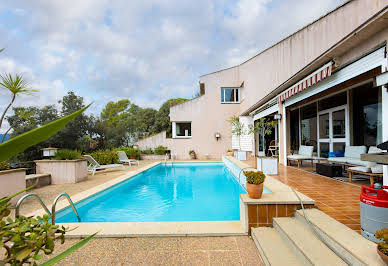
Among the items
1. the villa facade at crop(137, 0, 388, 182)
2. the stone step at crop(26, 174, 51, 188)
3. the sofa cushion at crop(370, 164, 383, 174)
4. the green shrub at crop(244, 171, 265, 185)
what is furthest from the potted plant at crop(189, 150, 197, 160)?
the green shrub at crop(244, 171, 265, 185)

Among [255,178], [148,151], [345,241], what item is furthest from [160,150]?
[345,241]

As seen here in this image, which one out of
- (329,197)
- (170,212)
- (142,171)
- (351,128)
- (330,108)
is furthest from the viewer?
(142,171)

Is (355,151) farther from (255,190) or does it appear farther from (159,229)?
(159,229)

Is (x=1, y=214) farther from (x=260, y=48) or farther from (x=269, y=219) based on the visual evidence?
(x=260, y=48)

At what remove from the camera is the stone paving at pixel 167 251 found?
262cm

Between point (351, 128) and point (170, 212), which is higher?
point (351, 128)

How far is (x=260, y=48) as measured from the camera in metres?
11.6

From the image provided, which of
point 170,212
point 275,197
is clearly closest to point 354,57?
point 275,197

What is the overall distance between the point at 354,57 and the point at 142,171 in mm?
9152

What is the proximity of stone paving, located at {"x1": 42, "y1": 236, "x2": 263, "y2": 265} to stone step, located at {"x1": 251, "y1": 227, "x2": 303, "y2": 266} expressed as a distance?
0.12 metres

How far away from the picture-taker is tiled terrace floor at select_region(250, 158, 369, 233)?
300cm

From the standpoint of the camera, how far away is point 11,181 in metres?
5.18

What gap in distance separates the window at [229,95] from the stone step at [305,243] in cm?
1433

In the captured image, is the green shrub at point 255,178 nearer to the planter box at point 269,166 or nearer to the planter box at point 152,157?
the planter box at point 269,166
